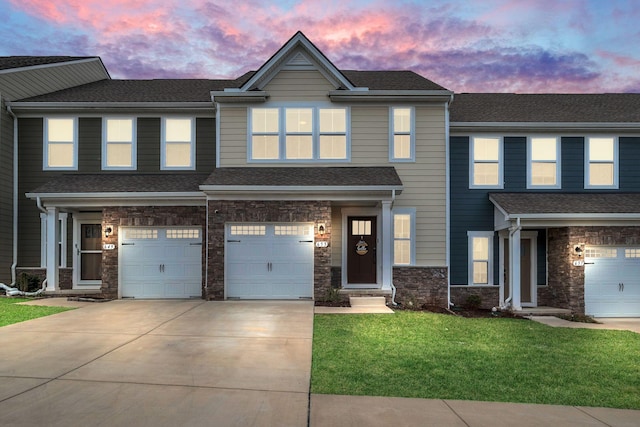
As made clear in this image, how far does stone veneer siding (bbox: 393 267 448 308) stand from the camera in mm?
13375

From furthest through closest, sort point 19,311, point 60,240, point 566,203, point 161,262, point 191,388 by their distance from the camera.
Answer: point 60,240
point 566,203
point 161,262
point 19,311
point 191,388

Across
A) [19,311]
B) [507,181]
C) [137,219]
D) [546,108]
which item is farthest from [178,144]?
[546,108]

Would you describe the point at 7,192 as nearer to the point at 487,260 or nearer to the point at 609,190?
the point at 487,260

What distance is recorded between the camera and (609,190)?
14648 millimetres

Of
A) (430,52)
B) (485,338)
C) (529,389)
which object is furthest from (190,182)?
(430,52)

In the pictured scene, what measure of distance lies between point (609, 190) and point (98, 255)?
17404 mm

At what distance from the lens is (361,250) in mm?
13672

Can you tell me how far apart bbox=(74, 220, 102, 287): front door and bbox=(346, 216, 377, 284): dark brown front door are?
330 inches

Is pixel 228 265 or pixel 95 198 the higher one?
pixel 95 198

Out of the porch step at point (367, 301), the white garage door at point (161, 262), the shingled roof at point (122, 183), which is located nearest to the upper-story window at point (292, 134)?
the shingled roof at point (122, 183)

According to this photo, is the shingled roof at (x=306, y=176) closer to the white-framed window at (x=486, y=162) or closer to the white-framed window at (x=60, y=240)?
the white-framed window at (x=486, y=162)

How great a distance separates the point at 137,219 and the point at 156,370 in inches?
322

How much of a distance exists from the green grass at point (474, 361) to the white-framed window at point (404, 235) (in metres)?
3.66

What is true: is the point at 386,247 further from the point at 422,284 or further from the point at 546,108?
the point at 546,108
